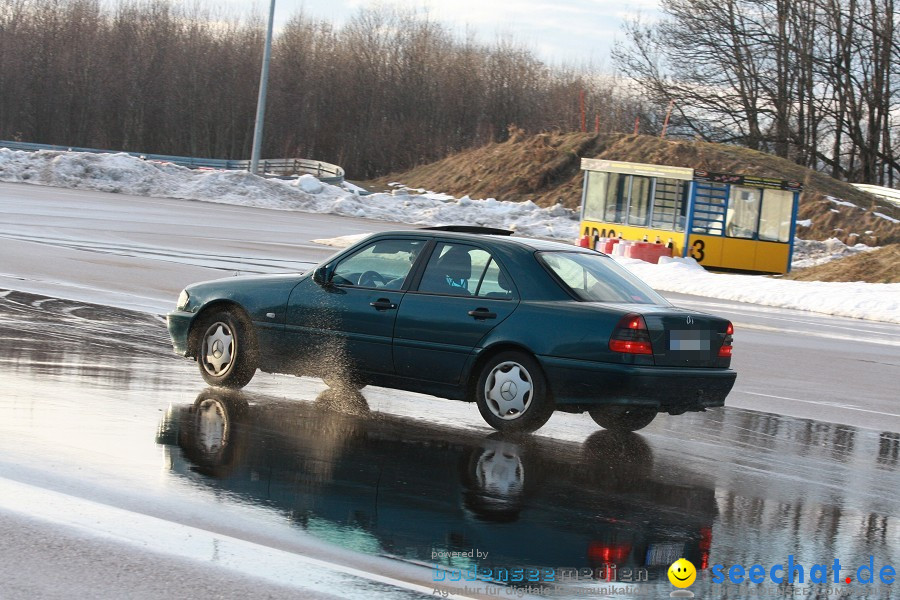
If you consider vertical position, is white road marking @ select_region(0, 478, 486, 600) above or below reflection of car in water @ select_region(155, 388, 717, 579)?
below

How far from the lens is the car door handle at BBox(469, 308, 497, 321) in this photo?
836 centimetres

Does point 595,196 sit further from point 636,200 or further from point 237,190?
point 237,190

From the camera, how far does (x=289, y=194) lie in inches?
1954

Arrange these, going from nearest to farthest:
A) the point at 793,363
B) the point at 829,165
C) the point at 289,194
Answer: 1. the point at 793,363
2. the point at 289,194
3. the point at 829,165

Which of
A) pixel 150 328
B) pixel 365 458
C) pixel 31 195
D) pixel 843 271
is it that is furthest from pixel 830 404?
pixel 31 195

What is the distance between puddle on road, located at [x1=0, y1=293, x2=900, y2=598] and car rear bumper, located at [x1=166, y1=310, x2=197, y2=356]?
0.27 metres

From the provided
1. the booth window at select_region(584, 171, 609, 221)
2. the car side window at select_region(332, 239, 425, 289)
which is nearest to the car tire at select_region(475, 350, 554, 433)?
the car side window at select_region(332, 239, 425, 289)

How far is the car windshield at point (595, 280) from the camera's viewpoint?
855 cm

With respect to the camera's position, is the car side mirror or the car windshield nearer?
the car windshield

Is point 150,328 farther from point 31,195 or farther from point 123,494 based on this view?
point 31,195

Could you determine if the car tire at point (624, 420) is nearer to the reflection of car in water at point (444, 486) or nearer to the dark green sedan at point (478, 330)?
the dark green sedan at point (478, 330)

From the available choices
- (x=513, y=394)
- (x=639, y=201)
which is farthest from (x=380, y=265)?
(x=639, y=201)

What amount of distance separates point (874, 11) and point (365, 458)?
194ft

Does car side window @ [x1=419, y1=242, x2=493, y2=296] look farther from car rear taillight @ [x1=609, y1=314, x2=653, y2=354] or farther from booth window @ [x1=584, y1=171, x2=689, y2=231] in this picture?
booth window @ [x1=584, y1=171, x2=689, y2=231]
